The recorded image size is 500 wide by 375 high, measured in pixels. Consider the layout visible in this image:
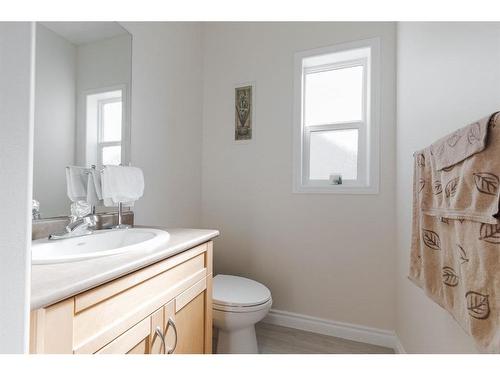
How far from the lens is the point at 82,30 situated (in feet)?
3.69

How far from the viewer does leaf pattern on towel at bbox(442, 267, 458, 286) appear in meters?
0.74

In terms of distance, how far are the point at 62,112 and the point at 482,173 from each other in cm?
154

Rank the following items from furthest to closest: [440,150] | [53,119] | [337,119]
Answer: [337,119] → [53,119] → [440,150]

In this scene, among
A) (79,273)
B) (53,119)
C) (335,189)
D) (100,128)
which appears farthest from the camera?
(335,189)

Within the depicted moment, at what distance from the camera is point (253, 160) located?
6.32 ft

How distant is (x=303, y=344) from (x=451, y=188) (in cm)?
137

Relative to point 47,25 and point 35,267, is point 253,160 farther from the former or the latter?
point 35,267

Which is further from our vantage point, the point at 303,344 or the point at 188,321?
the point at 303,344

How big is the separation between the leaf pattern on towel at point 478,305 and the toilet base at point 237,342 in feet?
3.59

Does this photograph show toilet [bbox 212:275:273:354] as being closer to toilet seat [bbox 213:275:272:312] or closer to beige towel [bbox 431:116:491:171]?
toilet seat [bbox 213:275:272:312]

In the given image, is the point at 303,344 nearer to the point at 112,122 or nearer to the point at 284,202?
the point at 284,202

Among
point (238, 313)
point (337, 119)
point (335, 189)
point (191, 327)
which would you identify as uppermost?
point (337, 119)

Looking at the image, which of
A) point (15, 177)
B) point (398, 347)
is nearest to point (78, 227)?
point (15, 177)

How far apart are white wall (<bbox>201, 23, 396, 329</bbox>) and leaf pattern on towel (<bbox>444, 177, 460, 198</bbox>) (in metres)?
A: 0.88
